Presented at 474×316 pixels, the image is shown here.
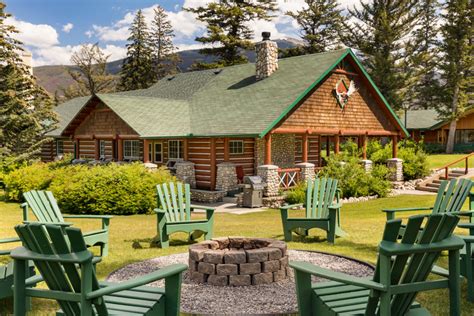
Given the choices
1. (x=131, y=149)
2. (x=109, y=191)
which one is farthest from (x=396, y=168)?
(x=109, y=191)

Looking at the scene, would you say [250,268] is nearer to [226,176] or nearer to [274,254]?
[274,254]

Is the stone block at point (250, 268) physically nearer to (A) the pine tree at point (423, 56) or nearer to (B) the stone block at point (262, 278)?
(B) the stone block at point (262, 278)

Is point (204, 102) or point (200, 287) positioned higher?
point (204, 102)

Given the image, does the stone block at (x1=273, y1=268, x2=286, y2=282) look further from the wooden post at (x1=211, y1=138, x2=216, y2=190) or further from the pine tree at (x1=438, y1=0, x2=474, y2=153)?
the pine tree at (x1=438, y1=0, x2=474, y2=153)

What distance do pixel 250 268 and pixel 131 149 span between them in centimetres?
1746

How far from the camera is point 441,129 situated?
150ft

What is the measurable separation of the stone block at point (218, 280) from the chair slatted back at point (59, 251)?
2.89m

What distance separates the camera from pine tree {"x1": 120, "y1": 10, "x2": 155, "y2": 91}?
51875 mm

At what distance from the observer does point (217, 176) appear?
19.4 m

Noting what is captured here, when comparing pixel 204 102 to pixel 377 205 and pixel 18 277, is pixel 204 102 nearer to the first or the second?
pixel 377 205

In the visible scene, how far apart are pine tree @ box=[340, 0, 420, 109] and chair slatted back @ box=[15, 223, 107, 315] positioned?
35829mm

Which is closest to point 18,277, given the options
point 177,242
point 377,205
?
point 177,242

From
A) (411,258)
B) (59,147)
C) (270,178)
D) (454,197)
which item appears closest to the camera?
(411,258)

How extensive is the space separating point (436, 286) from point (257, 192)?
533 inches
